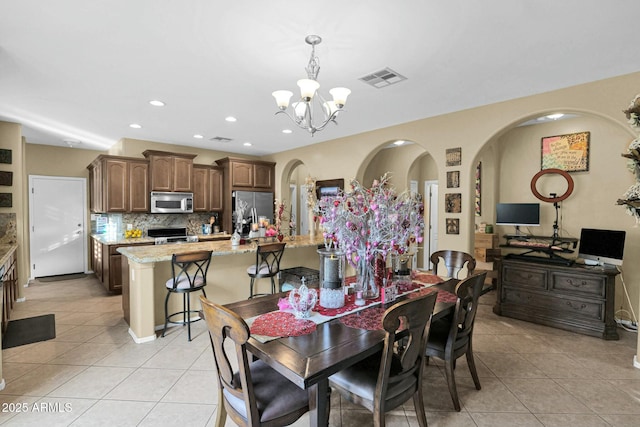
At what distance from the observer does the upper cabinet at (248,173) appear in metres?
6.45

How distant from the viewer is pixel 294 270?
4316 mm

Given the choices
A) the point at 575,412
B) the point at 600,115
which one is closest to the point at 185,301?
the point at 575,412

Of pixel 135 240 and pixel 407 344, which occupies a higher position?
pixel 135 240

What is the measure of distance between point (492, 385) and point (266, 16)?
3.27m

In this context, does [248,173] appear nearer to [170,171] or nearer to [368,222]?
[170,171]

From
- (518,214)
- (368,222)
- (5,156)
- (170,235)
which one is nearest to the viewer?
(368,222)

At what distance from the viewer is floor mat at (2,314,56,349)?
3.26m

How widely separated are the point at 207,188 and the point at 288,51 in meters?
4.49

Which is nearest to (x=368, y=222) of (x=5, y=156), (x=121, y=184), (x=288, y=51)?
(x=288, y=51)

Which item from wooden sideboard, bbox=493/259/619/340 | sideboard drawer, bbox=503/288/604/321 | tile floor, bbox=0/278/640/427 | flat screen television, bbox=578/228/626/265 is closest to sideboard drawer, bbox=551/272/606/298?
wooden sideboard, bbox=493/259/619/340

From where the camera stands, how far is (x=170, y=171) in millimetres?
5820

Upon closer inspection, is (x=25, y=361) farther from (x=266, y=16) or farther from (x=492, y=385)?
(x=492, y=385)

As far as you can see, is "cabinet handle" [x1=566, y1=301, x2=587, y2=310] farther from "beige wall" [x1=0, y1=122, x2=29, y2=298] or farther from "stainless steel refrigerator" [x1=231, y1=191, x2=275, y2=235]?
"beige wall" [x1=0, y1=122, x2=29, y2=298]

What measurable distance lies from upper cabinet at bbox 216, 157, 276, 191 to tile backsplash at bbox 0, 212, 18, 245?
3321 mm
